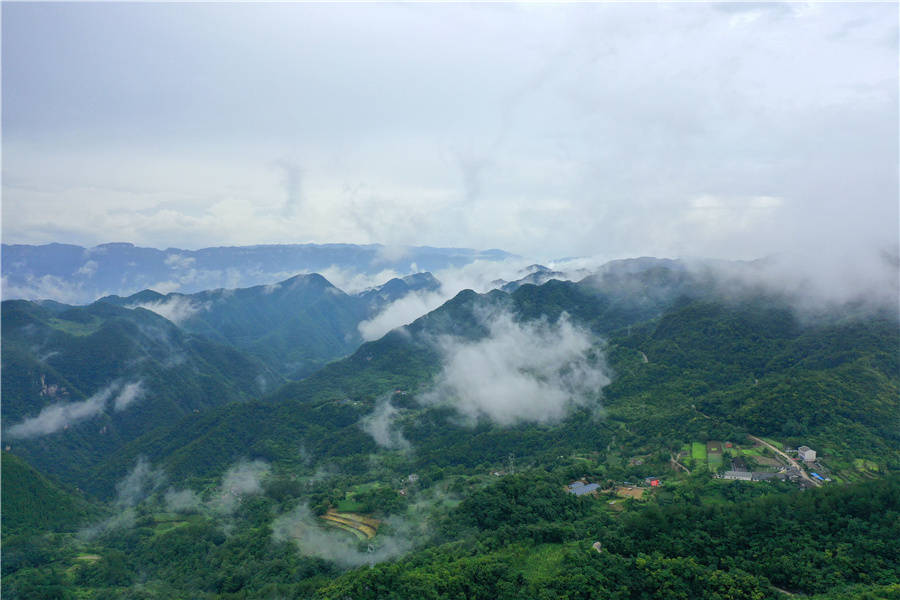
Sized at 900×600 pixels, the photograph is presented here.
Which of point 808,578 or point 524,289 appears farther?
point 524,289

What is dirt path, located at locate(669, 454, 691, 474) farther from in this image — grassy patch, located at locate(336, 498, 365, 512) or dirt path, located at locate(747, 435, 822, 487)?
grassy patch, located at locate(336, 498, 365, 512)

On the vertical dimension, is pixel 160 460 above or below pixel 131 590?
below

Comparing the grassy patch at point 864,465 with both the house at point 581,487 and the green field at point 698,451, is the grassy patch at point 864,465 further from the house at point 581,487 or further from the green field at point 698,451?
the house at point 581,487

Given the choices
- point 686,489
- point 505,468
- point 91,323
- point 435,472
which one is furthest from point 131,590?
point 91,323

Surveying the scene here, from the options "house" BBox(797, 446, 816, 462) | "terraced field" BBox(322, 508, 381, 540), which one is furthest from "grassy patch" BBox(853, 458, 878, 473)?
"terraced field" BBox(322, 508, 381, 540)

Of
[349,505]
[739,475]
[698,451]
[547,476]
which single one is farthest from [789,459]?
[349,505]

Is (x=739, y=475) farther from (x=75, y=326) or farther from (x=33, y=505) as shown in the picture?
(x=75, y=326)

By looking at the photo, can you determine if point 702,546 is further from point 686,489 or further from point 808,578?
point 686,489
